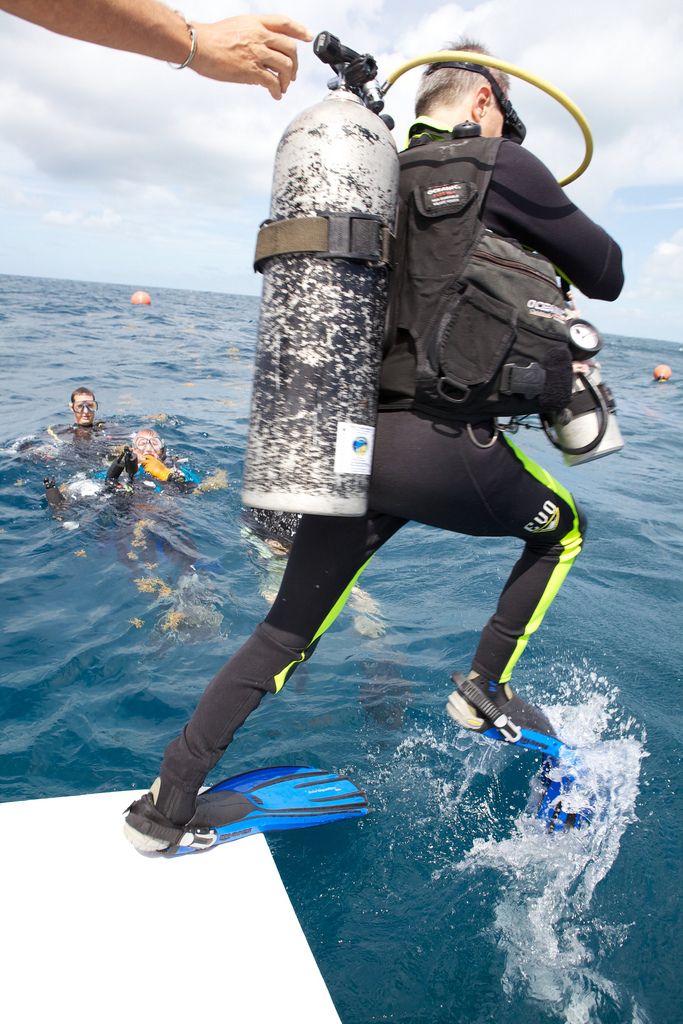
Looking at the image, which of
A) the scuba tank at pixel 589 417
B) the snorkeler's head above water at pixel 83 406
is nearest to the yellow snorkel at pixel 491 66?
the scuba tank at pixel 589 417

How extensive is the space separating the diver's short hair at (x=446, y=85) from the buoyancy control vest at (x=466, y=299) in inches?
9.2

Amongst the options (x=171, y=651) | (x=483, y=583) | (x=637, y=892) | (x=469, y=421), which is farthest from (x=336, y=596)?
(x=483, y=583)

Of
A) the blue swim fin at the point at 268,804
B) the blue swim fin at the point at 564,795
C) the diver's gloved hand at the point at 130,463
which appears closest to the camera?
the blue swim fin at the point at 268,804

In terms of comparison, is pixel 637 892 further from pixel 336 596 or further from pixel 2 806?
pixel 2 806

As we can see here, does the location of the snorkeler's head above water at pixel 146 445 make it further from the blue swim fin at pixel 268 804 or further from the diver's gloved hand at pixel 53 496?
the blue swim fin at pixel 268 804

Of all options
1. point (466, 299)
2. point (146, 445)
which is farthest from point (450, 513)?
point (146, 445)

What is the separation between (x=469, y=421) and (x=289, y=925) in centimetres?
173

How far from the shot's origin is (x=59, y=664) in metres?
4.33

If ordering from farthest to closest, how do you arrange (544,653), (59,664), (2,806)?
(544,653), (59,664), (2,806)

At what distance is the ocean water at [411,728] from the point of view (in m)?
2.49

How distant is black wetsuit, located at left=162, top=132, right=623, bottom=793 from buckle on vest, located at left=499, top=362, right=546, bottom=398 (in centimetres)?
18

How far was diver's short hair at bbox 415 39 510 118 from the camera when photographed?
7.07 feet

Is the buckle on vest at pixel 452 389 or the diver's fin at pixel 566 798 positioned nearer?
the buckle on vest at pixel 452 389

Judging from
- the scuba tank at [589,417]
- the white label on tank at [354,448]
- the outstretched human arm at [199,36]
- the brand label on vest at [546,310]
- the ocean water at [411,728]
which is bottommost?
the ocean water at [411,728]
